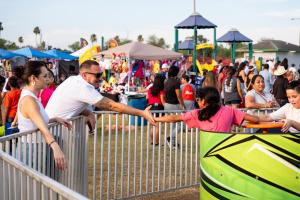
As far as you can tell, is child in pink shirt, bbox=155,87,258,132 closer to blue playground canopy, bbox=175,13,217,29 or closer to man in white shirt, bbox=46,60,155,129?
man in white shirt, bbox=46,60,155,129

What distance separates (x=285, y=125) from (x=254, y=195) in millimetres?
1170

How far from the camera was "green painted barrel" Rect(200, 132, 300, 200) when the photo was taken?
428cm

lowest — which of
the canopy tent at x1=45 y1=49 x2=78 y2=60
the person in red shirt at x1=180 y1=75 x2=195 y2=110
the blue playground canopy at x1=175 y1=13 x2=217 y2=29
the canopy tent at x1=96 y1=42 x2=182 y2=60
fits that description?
the person in red shirt at x1=180 y1=75 x2=195 y2=110

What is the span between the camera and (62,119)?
16.5 feet

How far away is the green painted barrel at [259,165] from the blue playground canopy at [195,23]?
23.5 metres

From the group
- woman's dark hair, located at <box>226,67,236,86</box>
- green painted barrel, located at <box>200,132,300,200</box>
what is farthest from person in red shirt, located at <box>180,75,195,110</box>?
green painted barrel, located at <box>200,132,300,200</box>

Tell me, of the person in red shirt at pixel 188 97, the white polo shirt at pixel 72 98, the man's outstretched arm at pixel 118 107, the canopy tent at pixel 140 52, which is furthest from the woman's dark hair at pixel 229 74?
the white polo shirt at pixel 72 98

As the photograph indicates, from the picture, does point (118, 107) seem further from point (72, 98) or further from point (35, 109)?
point (35, 109)

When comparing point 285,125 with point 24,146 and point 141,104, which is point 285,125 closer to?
point 24,146

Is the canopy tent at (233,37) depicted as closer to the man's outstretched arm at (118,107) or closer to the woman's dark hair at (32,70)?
the man's outstretched arm at (118,107)

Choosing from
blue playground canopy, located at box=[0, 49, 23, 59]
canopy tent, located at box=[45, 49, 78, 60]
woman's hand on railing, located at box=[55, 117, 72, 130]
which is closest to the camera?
woman's hand on railing, located at box=[55, 117, 72, 130]

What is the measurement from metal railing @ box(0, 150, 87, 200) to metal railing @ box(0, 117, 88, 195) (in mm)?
422

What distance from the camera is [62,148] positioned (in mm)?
5176

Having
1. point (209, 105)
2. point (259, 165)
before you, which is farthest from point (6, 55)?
point (259, 165)
